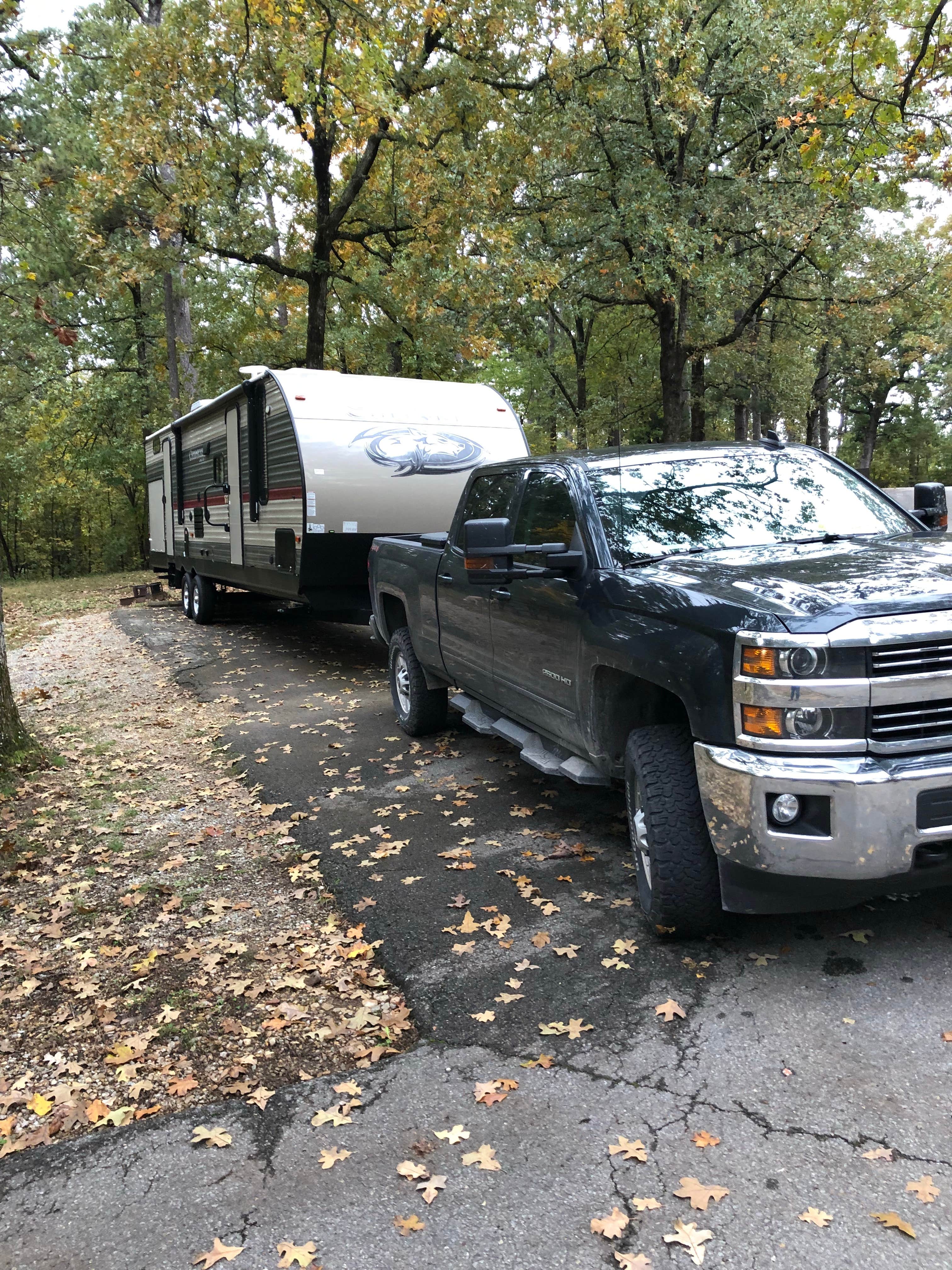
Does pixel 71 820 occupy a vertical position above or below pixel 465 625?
below

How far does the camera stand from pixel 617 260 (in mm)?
18922

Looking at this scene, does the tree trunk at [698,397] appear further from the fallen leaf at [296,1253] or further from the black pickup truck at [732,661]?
the fallen leaf at [296,1253]

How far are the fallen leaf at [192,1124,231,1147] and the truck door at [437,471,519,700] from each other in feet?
10.2

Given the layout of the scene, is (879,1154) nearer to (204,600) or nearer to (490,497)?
(490,497)

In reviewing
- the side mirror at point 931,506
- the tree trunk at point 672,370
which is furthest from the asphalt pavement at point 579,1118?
the tree trunk at point 672,370

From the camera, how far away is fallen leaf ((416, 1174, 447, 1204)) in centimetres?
262

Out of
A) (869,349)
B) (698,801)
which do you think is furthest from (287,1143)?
(869,349)

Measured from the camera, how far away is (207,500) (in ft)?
46.2

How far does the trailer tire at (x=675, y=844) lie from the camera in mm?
3658

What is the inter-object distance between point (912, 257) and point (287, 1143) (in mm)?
23052

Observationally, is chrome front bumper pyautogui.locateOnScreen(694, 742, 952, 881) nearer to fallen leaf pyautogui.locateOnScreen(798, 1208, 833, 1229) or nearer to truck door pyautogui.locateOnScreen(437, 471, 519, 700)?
fallen leaf pyautogui.locateOnScreen(798, 1208, 833, 1229)

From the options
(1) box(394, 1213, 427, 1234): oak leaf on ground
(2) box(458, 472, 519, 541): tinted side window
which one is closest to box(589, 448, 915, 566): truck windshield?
Answer: (2) box(458, 472, 519, 541): tinted side window

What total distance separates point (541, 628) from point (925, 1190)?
116 inches

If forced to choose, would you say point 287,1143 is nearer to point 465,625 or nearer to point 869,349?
point 465,625
